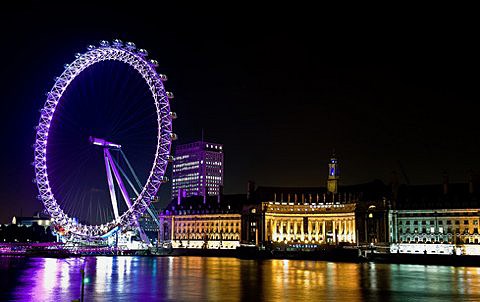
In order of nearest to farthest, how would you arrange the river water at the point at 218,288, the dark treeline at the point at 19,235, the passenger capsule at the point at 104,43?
the river water at the point at 218,288
the passenger capsule at the point at 104,43
the dark treeline at the point at 19,235

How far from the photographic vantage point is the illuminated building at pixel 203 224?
155 m

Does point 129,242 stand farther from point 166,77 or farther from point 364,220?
point 166,77

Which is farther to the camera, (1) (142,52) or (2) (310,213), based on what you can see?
(2) (310,213)

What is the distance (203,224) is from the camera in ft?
522

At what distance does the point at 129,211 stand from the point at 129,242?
170ft

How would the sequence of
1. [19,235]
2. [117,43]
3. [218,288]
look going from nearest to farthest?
[218,288]
[117,43]
[19,235]

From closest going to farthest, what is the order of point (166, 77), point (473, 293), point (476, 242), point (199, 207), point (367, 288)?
point (473, 293), point (367, 288), point (166, 77), point (476, 242), point (199, 207)

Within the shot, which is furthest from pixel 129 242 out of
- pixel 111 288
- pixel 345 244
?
pixel 111 288

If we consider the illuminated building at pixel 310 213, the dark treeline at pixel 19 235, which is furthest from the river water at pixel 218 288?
the dark treeline at pixel 19 235

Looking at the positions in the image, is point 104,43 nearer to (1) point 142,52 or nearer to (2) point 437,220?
(1) point 142,52

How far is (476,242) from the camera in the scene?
118750mm

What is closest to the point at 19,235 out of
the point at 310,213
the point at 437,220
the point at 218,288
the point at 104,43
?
the point at 310,213

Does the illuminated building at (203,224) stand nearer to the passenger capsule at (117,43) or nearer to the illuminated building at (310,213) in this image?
the illuminated building at (310,213)

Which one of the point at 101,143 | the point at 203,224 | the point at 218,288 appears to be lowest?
the point at 218,288
